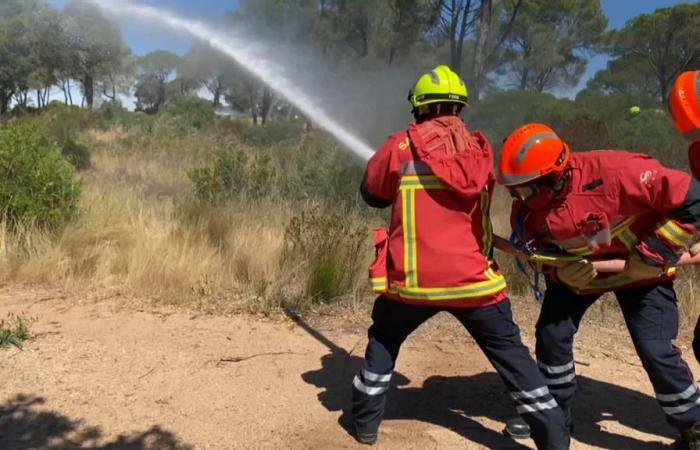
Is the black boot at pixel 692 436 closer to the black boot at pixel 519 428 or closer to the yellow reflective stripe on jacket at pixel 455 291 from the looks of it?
the black boot at pixel 519 428

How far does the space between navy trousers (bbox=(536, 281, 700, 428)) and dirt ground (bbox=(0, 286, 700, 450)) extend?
0.39m

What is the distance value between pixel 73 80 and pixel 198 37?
1043 inches

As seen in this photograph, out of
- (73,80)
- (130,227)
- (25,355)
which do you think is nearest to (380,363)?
(25,355)

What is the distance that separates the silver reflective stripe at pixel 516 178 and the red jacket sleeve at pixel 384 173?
1.43ft

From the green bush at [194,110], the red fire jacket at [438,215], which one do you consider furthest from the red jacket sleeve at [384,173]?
the green bush at [194,110]

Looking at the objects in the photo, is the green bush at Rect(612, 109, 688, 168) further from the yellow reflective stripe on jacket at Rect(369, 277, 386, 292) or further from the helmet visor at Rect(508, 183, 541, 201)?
the yellow reflective stripe on jacket at Rect(369, 277, 386, 292)

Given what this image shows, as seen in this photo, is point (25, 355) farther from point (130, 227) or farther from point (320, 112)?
point (320, 112)

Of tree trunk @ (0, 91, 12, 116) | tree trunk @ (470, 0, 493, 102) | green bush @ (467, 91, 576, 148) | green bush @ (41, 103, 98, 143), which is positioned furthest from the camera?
tree trunk @ (0, 91, 12, 116)

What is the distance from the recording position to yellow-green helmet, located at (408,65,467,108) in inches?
102

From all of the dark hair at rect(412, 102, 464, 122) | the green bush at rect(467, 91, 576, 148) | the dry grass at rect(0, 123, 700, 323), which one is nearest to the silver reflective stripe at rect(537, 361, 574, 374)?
the dark hair at rect(412, 102, 464, 122)

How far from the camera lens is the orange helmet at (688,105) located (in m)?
2.32

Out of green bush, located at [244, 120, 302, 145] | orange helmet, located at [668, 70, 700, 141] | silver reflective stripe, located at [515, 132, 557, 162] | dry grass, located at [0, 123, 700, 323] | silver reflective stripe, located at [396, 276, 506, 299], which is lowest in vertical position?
dry grass, located at [0, 123, 700, 323]

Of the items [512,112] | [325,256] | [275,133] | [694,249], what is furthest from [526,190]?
[275,133]

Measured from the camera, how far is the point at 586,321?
15.3 ft
